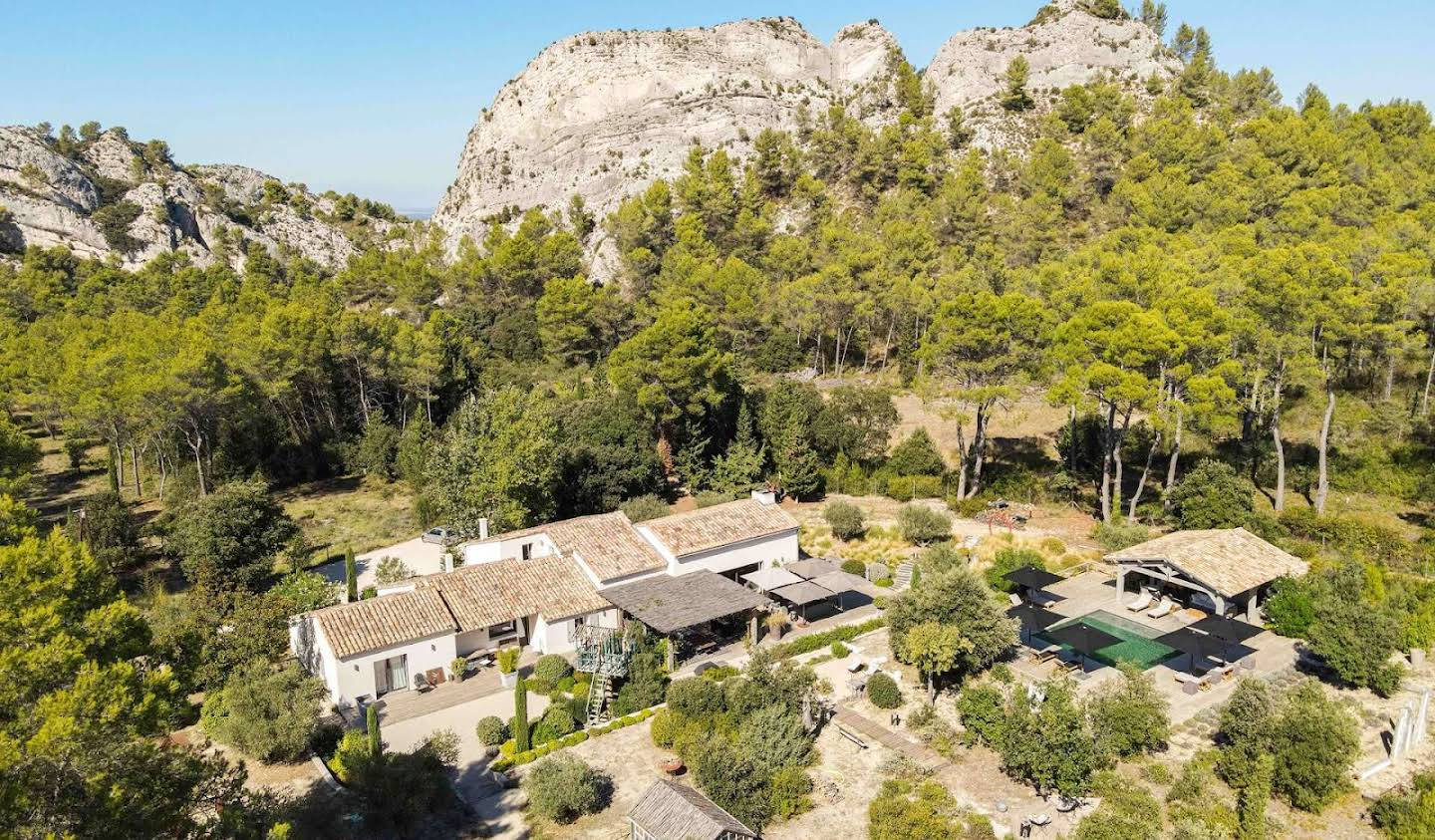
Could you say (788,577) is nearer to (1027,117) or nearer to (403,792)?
(403,792)

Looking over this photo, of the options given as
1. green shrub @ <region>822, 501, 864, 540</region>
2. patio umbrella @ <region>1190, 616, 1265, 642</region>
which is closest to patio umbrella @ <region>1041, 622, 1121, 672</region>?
patio umbrella @ <region>1190, 616, 1265, 642</region>

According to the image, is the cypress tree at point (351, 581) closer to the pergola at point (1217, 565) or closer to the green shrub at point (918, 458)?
the green shrub at point (918, 458)

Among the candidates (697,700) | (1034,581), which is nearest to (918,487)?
(1034,581)

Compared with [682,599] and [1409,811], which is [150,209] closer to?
[682,599]

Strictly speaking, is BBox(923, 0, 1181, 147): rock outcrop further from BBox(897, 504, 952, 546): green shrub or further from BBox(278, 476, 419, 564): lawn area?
BBox(278, 476, 419, 564): lawn area

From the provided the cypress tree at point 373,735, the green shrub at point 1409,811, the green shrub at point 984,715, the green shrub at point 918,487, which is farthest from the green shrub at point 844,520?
the cypress tree at point 373,735

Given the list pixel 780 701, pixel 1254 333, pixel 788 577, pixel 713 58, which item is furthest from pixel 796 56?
pixel 780 701
